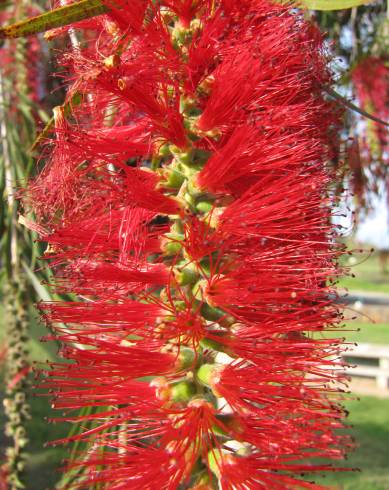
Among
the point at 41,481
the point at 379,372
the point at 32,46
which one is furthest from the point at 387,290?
the point at 32,46

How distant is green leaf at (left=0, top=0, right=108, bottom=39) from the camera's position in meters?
0.83

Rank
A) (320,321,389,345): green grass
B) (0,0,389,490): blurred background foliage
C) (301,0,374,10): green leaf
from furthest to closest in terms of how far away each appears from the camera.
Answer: (320,321,389,345): green grass < (0,0,389,490): blurred background foliage < (301,0,374,10): green leaf

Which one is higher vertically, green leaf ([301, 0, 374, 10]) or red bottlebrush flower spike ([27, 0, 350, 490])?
green leaf ([301, 0, 374, 10])

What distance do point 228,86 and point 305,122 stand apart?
0.14 m

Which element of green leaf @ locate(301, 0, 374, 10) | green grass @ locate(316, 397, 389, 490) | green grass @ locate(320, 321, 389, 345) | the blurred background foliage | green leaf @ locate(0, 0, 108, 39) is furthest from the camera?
green grass @ locate(320, 321, 389, 345)

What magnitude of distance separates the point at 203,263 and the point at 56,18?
372 mm

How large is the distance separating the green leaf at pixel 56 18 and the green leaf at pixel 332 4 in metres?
0.38

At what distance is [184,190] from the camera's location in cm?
89

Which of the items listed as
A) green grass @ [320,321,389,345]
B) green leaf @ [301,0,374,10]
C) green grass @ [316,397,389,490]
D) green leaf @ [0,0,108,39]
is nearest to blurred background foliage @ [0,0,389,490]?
green leaf @ [301,0,374,10]

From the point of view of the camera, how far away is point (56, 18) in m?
0.83

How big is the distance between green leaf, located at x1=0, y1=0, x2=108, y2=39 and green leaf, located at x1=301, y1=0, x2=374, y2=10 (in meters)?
0.38

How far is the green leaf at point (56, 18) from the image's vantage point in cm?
83

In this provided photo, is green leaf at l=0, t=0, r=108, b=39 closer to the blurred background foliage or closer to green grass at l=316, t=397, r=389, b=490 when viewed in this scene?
the blurred background foliage

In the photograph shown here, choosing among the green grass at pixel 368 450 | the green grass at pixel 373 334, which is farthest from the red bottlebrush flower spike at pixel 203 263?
the green grass at pixel 373 334
